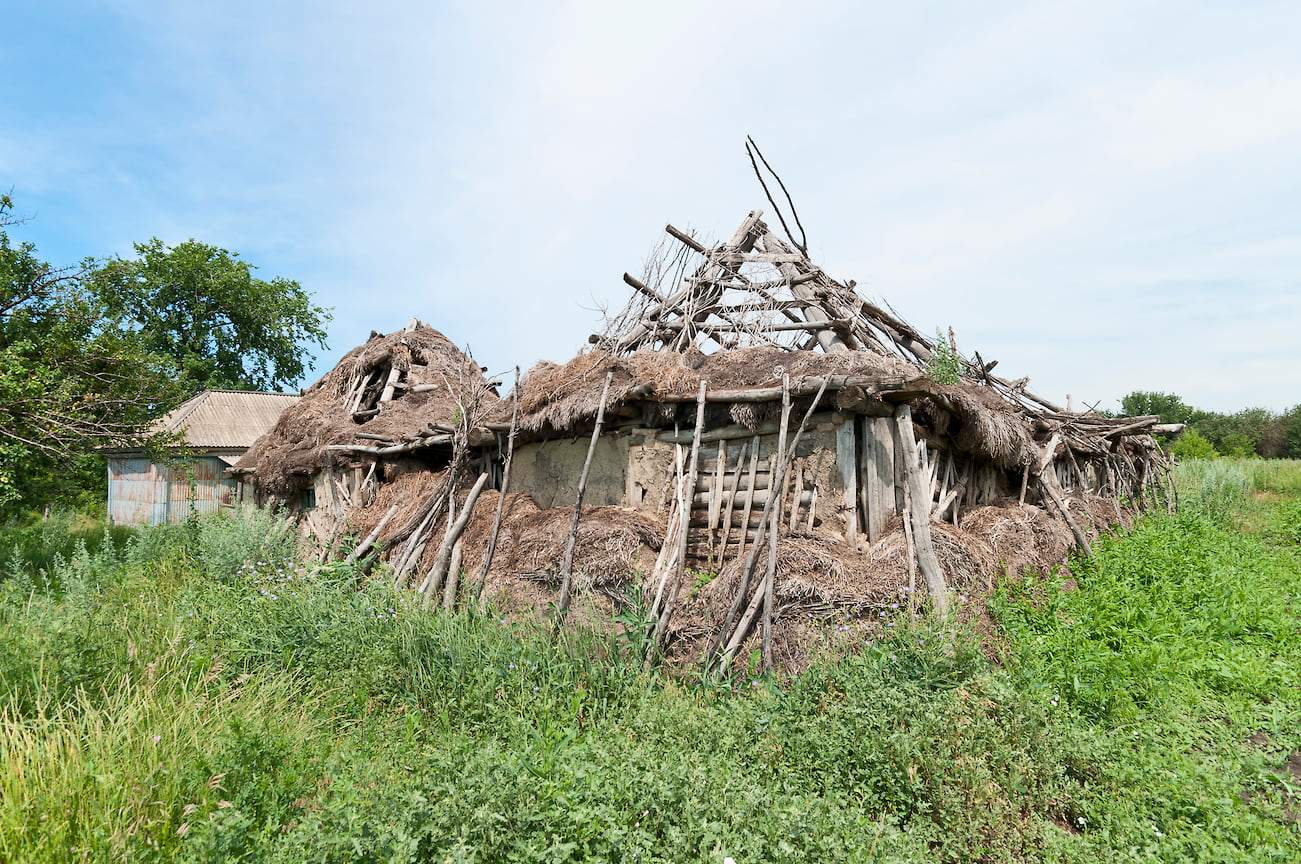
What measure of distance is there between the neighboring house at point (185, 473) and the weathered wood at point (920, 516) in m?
17.4

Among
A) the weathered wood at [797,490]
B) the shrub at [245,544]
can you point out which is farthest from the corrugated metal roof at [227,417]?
the weathered wood at [797,490]

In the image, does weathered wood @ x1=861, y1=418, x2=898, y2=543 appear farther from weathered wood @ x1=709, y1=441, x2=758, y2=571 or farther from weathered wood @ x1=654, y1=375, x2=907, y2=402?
weathered wood @ x1=709, y1=441, x2=758, y2=571

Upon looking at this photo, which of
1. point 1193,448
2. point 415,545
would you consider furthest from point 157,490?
point 1193,448

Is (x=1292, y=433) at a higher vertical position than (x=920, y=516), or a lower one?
higher

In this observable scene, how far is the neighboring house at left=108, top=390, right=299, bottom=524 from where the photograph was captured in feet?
60.0

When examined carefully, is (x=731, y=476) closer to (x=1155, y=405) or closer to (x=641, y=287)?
(x=641, y=287)

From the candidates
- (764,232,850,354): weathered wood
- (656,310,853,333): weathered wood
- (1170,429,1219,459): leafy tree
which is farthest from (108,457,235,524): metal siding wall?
(1170,429,1219,459): leafy tree

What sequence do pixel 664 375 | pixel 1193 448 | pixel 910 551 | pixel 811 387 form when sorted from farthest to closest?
pixel 1193 448, pixel 664 375, pixel 811 387, pixel 910 551

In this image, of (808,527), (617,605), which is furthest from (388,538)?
(808,527)

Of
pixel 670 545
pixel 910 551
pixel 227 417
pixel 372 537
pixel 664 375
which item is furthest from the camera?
pixel 227 417

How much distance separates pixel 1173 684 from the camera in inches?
191

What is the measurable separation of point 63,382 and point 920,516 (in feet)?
32.6

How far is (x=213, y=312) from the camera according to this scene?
2594cm

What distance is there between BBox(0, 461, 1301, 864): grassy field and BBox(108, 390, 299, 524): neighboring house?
13987mm
